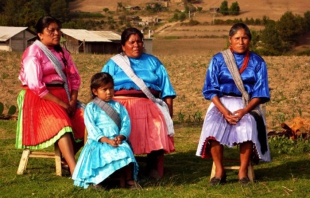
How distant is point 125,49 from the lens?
797 centimetres

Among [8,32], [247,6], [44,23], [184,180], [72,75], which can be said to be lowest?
[184,180]

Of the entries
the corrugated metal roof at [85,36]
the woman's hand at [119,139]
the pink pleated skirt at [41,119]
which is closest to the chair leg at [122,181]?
the woman's hand at [119,139]

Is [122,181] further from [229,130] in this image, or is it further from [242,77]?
[242,77]

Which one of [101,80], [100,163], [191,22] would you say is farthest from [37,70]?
[191,22]

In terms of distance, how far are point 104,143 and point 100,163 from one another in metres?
0.24

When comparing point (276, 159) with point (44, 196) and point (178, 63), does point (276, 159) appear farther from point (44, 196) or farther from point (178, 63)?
point (178, 63)

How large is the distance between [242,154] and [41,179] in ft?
7.55

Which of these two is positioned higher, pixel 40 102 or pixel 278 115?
pixel 40 102

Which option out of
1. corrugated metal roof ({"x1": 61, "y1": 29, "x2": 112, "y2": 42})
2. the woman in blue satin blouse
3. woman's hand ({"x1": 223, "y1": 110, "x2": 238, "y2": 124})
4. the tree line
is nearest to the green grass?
the woman in blue satin blouse

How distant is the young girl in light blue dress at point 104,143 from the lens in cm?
668

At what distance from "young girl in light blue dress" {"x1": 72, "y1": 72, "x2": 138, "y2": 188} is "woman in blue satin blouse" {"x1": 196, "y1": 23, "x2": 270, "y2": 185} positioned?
0.94 m

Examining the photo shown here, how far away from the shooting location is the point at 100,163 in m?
6.66

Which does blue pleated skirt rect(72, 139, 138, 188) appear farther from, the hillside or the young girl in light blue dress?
the hillside

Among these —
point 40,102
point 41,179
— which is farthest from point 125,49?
point 41,179
